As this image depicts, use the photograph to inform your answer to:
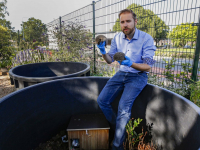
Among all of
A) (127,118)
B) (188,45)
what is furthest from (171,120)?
(188,45)

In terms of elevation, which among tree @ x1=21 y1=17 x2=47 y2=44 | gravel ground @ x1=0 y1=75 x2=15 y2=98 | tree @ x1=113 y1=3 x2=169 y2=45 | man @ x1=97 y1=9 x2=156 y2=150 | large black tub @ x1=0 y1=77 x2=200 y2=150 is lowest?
gravel ground @ x1=0 y1=75 x2=15 y2=98

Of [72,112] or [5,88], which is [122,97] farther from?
[5,88]

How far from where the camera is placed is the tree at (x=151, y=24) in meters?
2.74

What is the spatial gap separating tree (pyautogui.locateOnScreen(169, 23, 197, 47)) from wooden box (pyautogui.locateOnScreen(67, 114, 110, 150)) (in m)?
2.05

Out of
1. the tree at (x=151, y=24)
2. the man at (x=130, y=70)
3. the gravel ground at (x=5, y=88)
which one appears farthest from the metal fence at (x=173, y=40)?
the gravel ground at (x=5, y=88)

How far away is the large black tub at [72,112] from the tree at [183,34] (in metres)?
1.65

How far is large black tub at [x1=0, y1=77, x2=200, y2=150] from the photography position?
40.1 inches

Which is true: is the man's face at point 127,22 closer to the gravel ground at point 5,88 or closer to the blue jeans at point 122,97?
the blue jeans at point 122,97

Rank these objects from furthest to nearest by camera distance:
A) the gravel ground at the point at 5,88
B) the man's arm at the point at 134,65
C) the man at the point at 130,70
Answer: the gravel ground at the point at 5,88 → the man at the point at 130,70 → the man's arm at the point at 134,65

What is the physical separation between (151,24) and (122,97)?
81.6 inches

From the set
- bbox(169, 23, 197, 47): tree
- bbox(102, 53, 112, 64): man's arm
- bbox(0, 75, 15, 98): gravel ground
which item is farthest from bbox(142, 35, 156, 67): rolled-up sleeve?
bbox(0, 75, 15, 98): gravel ground

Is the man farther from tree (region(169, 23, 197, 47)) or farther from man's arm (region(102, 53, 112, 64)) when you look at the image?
tree (region(169, 23, 197, 47))

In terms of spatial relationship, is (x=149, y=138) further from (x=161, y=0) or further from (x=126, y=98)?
(x=161, y=0)

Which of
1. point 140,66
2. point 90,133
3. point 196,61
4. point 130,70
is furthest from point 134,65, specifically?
point 196,61
